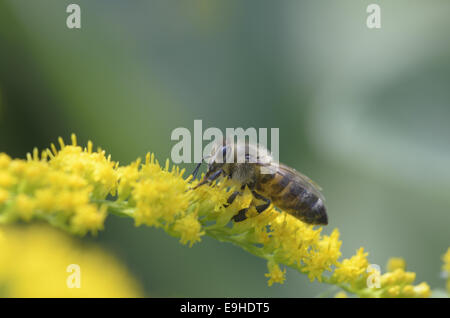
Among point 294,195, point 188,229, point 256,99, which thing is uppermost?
point 256,99

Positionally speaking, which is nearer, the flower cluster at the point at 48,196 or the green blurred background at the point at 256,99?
the flower cluster at the point at 48,196

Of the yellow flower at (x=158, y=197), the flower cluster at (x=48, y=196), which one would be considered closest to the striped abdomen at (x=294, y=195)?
the yellow flower at (x=158, y=197)

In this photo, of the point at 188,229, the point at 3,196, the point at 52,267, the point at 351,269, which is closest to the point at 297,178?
the point at 351,269

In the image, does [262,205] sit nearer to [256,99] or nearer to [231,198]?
[231,198]

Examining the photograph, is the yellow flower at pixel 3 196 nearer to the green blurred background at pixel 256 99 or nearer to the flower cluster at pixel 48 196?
the flower cluster at pixel 48 196

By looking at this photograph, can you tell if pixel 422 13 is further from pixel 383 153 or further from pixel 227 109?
pixel 227 109

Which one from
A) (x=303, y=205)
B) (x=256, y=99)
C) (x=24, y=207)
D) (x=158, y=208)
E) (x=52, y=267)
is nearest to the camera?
(x=24, y=207)
